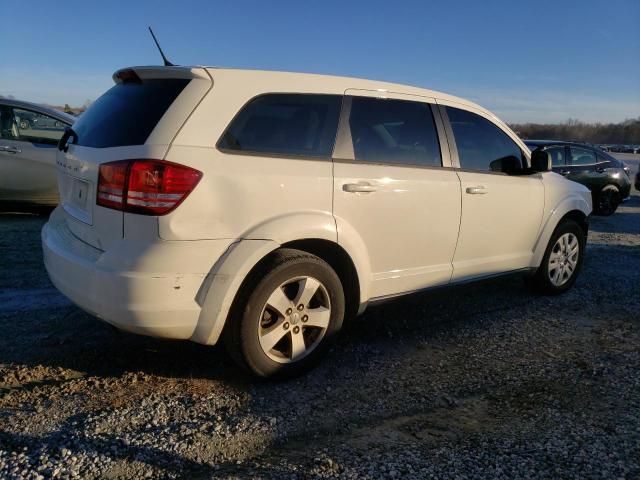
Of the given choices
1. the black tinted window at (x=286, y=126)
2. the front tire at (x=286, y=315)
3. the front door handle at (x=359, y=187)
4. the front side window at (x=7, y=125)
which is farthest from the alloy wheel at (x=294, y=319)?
the front side window at (x=7, y=125)

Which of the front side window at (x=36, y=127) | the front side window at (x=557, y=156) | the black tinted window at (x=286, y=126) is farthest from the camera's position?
the front side window at (x=557, y=156)

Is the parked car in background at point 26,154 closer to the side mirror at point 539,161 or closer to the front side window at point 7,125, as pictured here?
the front side window at point 7,125

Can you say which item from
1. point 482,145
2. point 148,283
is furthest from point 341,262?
point 482,145

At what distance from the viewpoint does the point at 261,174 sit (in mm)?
3068

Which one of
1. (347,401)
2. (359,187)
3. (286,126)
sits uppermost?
(286,126)

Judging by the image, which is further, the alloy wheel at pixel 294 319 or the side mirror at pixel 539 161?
the side mirror at pixel 539 161

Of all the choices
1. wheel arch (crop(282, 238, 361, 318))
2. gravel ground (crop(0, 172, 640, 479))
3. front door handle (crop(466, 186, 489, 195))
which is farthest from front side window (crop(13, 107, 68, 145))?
front door handle (crop(466, 186, 489, 195))

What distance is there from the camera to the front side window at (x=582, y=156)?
11078mm

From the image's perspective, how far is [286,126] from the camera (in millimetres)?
3320

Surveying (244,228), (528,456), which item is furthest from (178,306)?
(528,456)

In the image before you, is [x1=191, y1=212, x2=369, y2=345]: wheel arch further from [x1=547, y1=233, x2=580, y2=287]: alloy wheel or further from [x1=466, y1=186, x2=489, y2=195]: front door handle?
[x1=547, y1=233, x2=580, y2=287]: alloy wheel

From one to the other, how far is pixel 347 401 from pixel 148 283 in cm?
129

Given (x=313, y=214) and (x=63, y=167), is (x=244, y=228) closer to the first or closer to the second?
(x=313, y=214)

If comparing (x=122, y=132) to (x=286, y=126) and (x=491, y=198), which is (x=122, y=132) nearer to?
(x=286, y=126)
